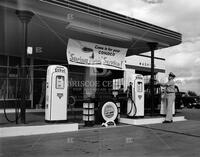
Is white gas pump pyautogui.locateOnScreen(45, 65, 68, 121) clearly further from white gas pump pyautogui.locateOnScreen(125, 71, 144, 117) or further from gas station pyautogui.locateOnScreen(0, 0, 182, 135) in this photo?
white gas pump pyautogui.locateOnScreen(125, 71, 144, 117)

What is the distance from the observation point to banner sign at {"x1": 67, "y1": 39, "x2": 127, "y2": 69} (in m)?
12.2

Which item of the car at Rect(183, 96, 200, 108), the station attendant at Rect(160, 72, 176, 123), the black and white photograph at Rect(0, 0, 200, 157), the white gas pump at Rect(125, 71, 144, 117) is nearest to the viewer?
the black and white photograph at Rect(0, 0, 200, 157)

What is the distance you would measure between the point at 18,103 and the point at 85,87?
21.9 ft

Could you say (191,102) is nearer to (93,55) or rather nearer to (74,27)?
(93,55)

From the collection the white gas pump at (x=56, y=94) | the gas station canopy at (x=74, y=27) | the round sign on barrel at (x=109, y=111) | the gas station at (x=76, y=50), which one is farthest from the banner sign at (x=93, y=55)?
the round sign on barrel at (x=109, y=111)

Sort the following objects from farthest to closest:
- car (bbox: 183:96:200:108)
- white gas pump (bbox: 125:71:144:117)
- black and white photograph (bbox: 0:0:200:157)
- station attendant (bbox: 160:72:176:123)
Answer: car (bbox: 183:96:200:108) → station attendant (bbox: 160:72:176:123) → white gas pump (bbox: 125:71:144:117) → black and white photograph (bbox: 0:0:200:157)

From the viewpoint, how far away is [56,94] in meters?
10.4

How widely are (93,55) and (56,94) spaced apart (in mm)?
3150

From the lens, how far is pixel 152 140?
895 centimetres

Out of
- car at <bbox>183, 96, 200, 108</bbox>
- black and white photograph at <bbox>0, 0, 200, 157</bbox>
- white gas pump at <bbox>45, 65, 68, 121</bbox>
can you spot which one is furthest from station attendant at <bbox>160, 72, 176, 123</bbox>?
car at <bbox>183, 96, 200, 108</bbox>

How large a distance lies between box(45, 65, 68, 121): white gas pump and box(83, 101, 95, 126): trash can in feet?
3.92

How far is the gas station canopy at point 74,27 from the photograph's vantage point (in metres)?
10.5

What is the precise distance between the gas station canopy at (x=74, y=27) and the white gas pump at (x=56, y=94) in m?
2.08

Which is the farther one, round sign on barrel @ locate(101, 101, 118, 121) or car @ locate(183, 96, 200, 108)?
car @ locate(183, 96, 200, 108)
